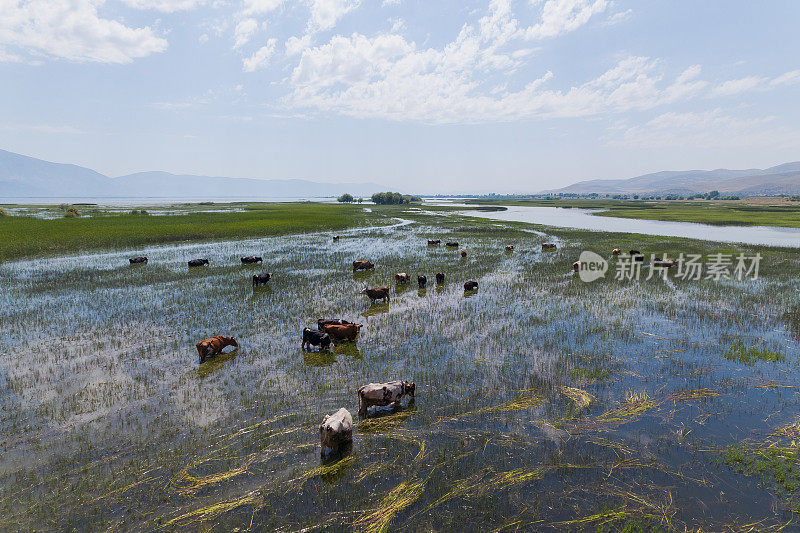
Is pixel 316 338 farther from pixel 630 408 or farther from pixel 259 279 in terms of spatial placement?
pixel 259 279

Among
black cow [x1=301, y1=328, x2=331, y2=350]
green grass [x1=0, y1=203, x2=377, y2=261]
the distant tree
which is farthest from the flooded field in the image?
the distant tree

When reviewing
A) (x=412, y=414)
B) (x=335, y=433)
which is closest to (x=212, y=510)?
(x=335, y=433)

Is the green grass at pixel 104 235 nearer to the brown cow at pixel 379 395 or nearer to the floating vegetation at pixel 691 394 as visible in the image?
the brown cow at pixel 379 395

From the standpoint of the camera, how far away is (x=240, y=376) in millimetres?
11219

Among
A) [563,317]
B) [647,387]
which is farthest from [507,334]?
[647,387]

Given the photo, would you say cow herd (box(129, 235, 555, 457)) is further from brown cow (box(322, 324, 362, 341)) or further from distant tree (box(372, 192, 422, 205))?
distant tree (box(372, 192, 422, 205))

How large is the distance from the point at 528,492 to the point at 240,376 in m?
8.76

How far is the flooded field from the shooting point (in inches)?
251

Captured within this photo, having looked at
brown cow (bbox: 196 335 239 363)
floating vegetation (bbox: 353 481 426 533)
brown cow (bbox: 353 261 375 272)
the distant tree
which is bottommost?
floating vegetation (bbox: 353 481 426 533)

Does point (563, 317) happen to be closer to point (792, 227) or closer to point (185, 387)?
point (185, 387)

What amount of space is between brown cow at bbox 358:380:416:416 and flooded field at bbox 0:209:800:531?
0.37 metres

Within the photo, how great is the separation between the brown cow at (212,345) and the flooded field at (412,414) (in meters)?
0.36

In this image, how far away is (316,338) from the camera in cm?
1313

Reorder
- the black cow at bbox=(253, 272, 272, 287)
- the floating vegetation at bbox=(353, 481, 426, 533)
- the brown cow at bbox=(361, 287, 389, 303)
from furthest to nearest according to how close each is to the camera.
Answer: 1. the black cow at bbox=(253, 272, 272, 287)
2. the brown cow at bbox=(361, 287, 389, 303)
3. the floating vegetation at bbox=(353, 481, 426, 533)
